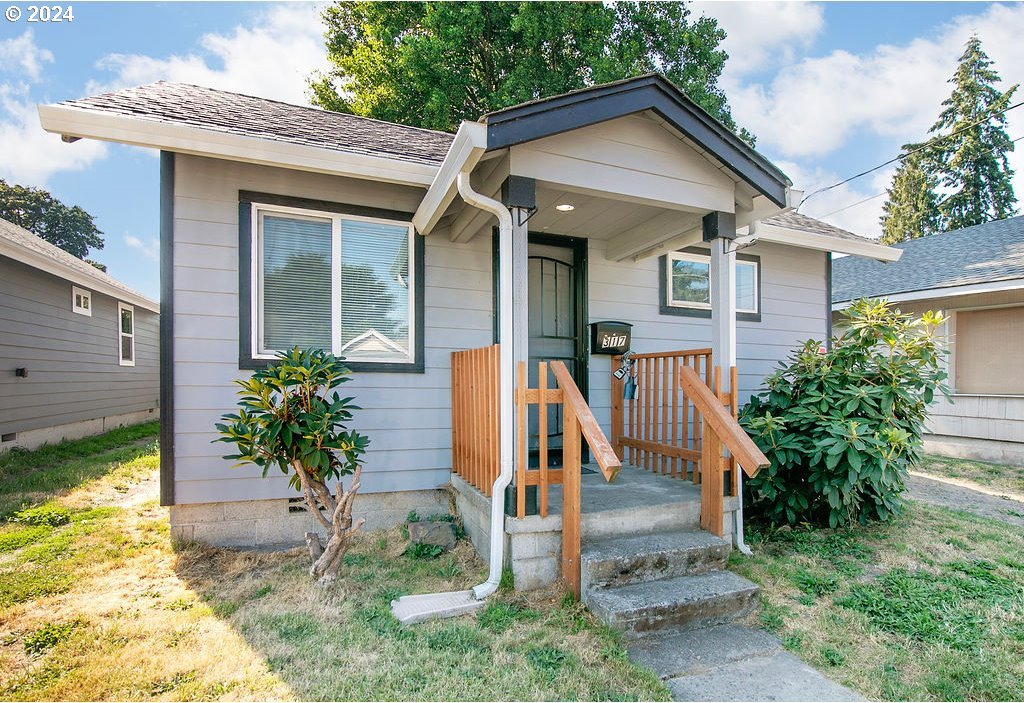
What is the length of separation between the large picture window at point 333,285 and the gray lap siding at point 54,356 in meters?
5.79

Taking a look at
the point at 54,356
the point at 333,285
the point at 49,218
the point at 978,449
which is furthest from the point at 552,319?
the point at 49,218

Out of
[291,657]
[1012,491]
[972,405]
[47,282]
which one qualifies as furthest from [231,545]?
[972,405]

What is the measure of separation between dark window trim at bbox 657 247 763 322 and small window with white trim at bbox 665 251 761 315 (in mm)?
11

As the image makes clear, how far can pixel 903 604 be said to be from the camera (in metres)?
2.80

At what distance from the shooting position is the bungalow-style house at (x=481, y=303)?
2912 mm

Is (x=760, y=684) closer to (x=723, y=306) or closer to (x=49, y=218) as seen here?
(x=723, y=306)

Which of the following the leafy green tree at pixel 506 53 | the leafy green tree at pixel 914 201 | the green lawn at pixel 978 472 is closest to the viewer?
the green lawn at pixel 978 472

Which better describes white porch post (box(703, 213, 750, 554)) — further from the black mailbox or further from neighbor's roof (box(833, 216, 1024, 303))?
neighbor's roof (box(833, 216, 1024, 303))

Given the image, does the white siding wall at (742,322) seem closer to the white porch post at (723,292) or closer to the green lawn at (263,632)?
the white porch post at (723,292)

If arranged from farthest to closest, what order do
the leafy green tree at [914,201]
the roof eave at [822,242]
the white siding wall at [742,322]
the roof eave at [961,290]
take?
the leafy green tree at [914,201], the roof eave at [961,290], the roof eave at [822,242], the white siding wall at [742,322]

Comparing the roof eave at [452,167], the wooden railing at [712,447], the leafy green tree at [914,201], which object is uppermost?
the leafy green tree at [914,201]

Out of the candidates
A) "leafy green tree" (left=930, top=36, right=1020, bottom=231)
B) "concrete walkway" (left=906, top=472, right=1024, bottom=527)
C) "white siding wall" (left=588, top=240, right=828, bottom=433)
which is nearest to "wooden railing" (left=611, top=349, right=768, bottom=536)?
"white siding wall" (left=588, top=240, right=828, bottom=433)

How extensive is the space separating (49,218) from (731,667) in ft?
122

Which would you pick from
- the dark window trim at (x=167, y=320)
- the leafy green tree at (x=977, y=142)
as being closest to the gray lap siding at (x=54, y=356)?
the dark window trim at (x=167, y=320)
